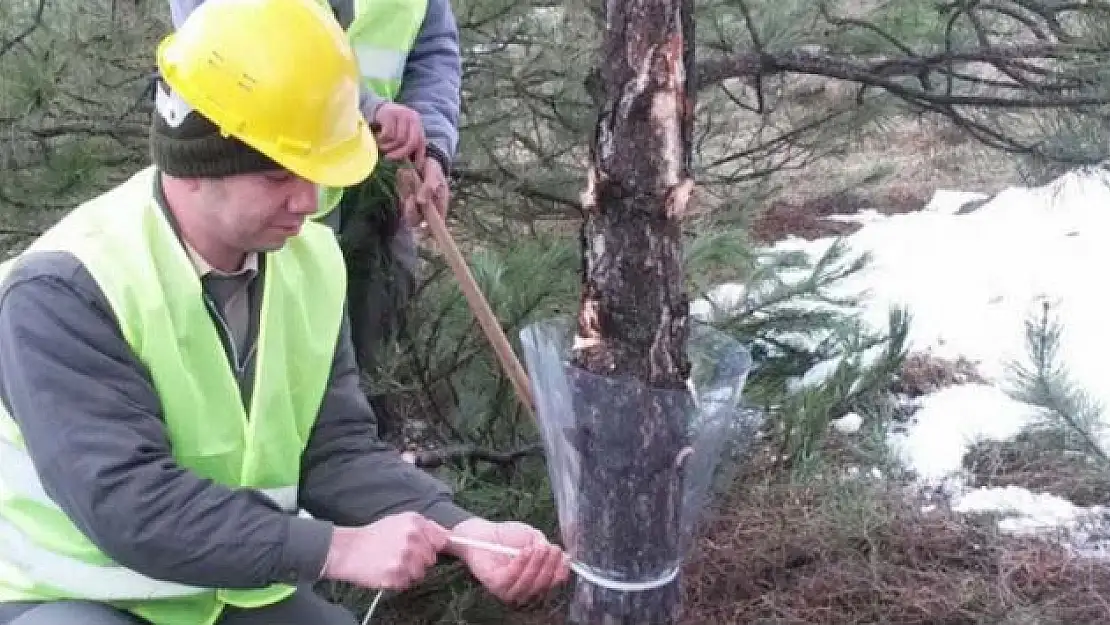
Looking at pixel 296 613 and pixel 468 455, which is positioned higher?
pixel 468 455

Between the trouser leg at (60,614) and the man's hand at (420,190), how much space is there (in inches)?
38.1

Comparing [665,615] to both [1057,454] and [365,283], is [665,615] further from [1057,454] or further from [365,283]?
[1057,454]

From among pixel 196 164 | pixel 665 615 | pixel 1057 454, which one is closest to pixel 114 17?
pixel 196 164

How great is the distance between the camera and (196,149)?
167cm

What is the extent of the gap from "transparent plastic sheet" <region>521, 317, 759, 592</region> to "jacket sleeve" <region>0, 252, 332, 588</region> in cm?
40

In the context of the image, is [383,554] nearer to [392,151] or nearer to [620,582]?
[620,582]

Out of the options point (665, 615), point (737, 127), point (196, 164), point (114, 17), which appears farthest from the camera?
point (737, 127)

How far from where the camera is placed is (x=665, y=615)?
71.2 inches

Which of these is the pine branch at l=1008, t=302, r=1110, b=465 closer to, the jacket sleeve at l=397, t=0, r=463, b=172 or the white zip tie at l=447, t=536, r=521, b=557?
the white zip tie at l=447, t=536, r=521, b=557

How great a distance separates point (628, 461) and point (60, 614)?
79 centimetres

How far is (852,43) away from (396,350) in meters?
1.57

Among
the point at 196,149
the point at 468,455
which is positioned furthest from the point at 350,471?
the point at 468,455

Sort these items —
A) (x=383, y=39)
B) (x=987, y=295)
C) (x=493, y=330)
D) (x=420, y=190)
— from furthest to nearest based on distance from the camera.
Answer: (x=987, y=295), (x=383, y=39), (x=420, y=190), (x=493, y=330)

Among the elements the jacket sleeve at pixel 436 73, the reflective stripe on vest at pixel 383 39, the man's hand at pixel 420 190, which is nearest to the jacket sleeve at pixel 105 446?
the man's hand at pixel 420 190
